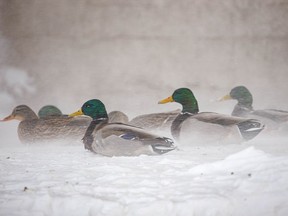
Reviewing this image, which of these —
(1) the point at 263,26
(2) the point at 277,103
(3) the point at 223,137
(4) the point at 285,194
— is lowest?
(4) the point at 285,194

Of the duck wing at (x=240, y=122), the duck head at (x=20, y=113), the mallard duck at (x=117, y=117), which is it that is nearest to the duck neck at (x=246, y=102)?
the duck wing at (x=240, y=122)

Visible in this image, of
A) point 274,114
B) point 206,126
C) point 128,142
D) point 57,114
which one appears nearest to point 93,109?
point 57,114

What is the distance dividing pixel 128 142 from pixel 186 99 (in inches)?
18.3

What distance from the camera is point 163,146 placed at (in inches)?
87.8

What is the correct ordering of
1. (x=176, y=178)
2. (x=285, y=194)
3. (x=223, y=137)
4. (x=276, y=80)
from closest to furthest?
(x=285, y=194), (x=176, y=178), (x=223, y=137), (x=276, y=80)

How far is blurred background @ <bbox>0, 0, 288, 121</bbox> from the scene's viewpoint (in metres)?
2.38

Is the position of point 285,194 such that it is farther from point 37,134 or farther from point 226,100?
point 37,134

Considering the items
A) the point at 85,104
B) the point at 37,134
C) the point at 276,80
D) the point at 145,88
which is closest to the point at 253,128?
the point at 276,80

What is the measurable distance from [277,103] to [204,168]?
0.73 metres

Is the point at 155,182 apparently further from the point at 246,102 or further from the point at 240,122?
the point at 246,102

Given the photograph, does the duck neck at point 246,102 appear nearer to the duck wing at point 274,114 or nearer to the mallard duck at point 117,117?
the duck wing at point 274,114

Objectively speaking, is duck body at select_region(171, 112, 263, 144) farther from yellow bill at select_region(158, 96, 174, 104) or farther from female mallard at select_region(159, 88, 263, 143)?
yellow bill at select_region(158, 96, 174, 104)

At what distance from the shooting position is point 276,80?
95.0 inches

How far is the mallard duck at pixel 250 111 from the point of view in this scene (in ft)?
7.74
